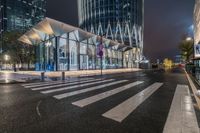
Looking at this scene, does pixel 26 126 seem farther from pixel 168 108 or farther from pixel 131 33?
pixel 131 33

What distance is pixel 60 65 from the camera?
115 ft

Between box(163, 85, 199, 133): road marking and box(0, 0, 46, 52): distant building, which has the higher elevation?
box(0, 0, 46, 52): distant building

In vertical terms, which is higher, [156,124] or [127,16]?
[127,16]

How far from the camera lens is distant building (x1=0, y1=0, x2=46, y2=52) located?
135312mm

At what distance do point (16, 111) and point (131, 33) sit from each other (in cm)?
10899

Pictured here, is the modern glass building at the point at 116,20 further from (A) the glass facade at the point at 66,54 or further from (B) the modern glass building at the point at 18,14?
(A) the glass facade at the point at 66,54

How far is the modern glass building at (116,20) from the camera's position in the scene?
10344 centimetres

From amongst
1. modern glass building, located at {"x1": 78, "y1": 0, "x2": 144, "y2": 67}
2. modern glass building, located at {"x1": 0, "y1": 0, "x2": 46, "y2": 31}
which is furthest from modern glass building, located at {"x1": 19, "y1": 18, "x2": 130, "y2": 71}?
modern glass building, located at {"x1": 0, "y1": 0, "x2": 46, "y2": 31}

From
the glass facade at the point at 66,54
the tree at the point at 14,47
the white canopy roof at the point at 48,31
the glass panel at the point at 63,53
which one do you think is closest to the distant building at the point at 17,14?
the tree at the point at 14,47

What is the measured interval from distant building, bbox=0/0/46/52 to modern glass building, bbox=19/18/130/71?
96.9 meters

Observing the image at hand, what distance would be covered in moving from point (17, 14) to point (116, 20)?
101305 mm

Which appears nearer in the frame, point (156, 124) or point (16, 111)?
point (156, 124)

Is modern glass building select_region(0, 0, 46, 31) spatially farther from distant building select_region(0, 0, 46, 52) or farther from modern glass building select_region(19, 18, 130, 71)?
modern glass building select_region(19, 18, 130, 71)

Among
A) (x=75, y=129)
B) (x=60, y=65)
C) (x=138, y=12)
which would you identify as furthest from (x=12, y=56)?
(x=138, y=12)
